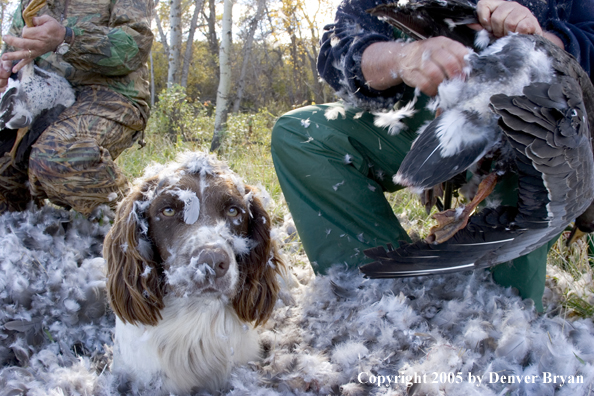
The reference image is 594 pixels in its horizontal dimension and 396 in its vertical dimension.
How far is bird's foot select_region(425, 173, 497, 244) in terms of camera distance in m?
1.80

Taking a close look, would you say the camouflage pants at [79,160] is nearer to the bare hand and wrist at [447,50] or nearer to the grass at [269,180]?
the grass at [269,180]

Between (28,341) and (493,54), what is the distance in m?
2.62

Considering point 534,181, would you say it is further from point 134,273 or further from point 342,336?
point 134,273

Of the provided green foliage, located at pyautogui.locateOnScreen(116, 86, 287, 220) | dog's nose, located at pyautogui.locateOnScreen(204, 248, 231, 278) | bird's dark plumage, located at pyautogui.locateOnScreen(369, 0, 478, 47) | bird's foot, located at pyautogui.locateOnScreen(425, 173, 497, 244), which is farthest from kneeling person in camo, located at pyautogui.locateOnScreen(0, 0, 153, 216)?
bird's foot, located at pyautogui.locateOnScreen(425, 173, 497, 244)

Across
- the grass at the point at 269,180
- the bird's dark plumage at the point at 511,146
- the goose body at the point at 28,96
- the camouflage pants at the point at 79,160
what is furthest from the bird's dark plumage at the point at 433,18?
the goose body at the point at 28,96

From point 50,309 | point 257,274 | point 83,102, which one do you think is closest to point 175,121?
point 83,102

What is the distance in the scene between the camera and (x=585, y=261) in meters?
2.94

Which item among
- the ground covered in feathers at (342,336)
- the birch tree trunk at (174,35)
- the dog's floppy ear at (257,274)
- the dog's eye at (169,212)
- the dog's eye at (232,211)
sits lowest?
the ground covered in feathers at (342,336)

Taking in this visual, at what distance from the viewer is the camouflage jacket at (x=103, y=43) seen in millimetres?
3000

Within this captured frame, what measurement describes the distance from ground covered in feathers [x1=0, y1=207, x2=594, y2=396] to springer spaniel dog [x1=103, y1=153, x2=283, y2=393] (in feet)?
A: 0.51

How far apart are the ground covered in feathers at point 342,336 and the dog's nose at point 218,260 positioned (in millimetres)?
574

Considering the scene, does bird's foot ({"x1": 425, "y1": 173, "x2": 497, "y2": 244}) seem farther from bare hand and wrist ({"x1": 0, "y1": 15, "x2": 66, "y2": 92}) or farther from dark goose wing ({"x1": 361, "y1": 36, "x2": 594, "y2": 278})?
bare hand and wrist ({"x1": 0, "y1": 15, "x2": 66, "y2": 92})

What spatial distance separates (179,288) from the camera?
172 cm

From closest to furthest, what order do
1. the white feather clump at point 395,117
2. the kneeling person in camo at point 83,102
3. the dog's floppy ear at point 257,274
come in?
the dog's floppy ear at point 257,274 → the white feather clump at point 395,117 → the kneeling person in camo at point 83,102
